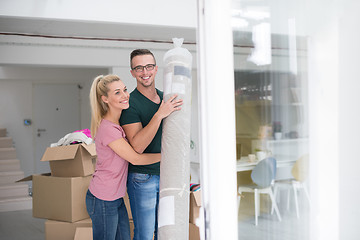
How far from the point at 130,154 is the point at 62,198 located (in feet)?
5.76

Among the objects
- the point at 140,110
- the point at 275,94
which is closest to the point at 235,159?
the point at 275,94

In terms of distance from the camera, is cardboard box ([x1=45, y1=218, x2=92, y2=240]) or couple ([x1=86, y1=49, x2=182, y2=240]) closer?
couple ([x1=86, y1=49, x2=182, y2=240])

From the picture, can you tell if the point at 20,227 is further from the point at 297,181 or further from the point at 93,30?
the point at 297,181

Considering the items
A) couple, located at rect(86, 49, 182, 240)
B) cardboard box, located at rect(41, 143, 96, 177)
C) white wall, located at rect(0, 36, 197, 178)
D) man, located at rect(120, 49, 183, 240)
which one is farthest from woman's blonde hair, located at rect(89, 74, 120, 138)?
white wall, located at rect(0, 36, 197, 178)

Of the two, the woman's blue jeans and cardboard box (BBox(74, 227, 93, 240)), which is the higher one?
the woman's blue jeans

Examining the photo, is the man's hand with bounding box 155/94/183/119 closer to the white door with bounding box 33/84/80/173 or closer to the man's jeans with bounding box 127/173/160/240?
the man's jeans with bounding box 127/173/160/240

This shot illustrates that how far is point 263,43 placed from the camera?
4.33 feet

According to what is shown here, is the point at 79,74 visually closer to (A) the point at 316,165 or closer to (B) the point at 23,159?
(B) the point at 23,159

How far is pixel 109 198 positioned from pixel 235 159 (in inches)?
42.8

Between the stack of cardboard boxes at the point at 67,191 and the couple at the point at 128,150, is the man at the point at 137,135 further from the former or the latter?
the stack of cardboard boxes at the point at 67,191

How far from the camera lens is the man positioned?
78.0 inches

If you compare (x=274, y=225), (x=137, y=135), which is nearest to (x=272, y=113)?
(x=274, y=225)

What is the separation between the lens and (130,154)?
1979 millimetres

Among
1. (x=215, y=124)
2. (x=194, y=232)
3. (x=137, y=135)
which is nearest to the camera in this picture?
(x=215, y=124)
